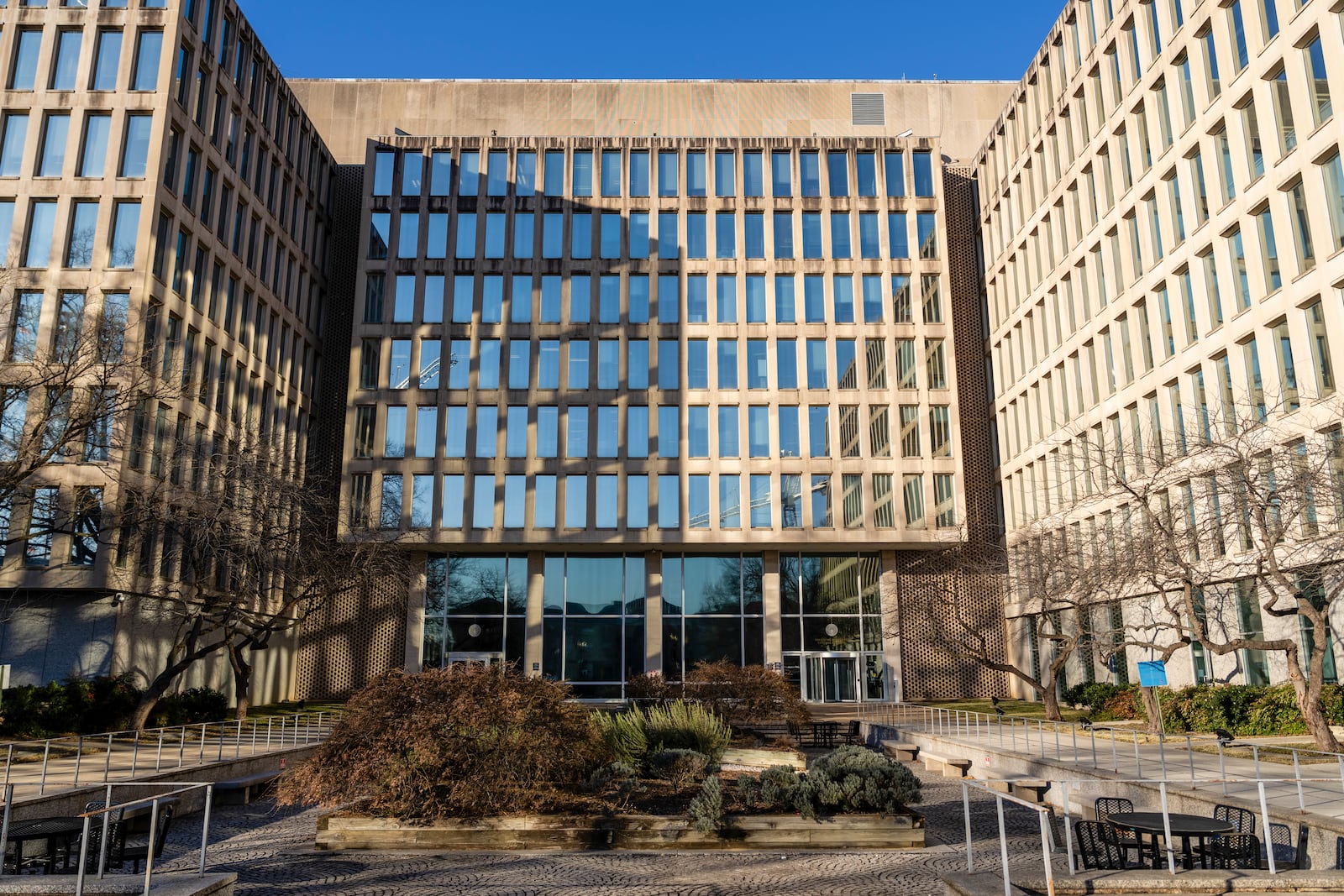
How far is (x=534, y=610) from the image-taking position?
47.4 metres

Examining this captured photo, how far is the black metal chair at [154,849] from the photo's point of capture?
449 inches

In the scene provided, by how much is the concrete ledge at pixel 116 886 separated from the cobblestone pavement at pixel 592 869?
8.13ft

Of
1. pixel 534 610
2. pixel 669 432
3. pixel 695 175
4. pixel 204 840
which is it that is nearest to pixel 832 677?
pixel 669 432

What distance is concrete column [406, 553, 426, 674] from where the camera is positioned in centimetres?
4681

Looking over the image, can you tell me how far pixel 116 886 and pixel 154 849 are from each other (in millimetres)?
2582

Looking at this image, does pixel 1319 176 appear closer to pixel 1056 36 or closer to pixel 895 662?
pixel 1056 36

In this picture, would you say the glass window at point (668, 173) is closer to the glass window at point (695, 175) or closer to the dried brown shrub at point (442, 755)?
the glass window at point (695, 175)

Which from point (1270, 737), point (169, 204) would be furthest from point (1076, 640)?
point (169, 204)

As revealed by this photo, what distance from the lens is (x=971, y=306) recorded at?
2014 inches

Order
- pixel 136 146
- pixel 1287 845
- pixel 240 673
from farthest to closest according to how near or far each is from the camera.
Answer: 1. pixel 136 146
2. pixel 240 673
3. pixel 1287 845

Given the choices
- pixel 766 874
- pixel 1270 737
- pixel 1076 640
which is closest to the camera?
pixel 766 874

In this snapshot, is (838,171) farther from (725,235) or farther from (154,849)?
(154,849)

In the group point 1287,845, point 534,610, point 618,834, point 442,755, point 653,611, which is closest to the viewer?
point 1287,845

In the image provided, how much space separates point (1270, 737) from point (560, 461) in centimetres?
3046
